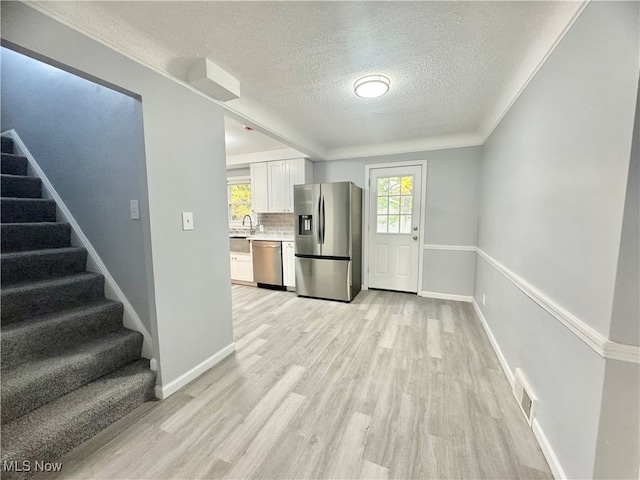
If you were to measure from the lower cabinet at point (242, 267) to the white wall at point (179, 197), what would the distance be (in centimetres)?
219

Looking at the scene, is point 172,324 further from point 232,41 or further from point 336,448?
point 232,41

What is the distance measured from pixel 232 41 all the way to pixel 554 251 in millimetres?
2152

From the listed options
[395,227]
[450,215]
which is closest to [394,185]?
[395,227]

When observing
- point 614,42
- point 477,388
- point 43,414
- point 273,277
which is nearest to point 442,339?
point 477,388

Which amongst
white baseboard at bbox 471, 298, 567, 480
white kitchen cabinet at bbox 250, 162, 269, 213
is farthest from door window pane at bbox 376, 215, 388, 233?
white baseboard at bbox 471, 298, 567, 480

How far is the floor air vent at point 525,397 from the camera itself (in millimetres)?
1456

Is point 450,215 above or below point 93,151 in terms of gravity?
below

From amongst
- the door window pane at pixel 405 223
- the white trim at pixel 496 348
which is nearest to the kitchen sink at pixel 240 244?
the door window pane at pixel 405 223

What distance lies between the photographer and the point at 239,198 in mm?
5141

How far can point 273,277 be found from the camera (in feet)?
13.9

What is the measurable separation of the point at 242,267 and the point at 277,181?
5.34 feet

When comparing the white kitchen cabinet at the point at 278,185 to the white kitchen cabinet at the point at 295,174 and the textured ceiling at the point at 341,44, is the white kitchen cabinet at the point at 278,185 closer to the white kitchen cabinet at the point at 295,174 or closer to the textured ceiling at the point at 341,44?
the white kitchen cabinet at the point at 295,174

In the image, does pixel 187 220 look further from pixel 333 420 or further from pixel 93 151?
Result: pixel 333 420

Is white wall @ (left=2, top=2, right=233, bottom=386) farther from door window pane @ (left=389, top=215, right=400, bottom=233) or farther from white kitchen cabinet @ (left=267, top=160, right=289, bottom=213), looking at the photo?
door window pane @ (left=389, top=215, right=400, bottom=233)
